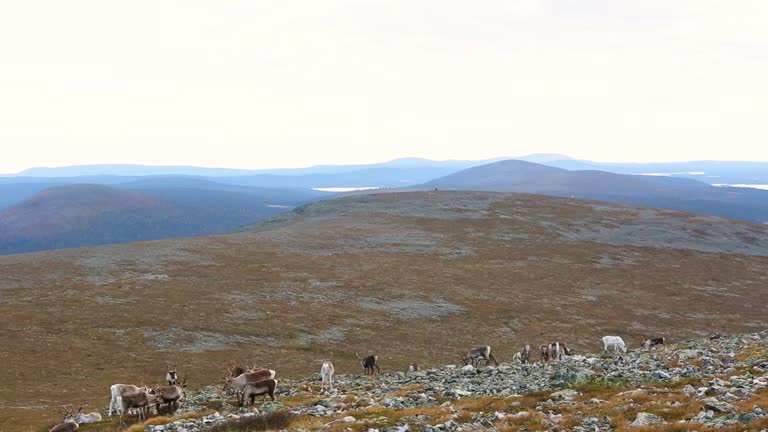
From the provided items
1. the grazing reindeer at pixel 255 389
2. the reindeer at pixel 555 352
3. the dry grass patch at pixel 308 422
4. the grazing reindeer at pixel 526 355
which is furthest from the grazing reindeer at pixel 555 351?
the dry grass patch at pixel 308 422

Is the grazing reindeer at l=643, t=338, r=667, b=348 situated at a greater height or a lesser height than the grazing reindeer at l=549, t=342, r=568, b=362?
lesser

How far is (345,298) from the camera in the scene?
204 ft

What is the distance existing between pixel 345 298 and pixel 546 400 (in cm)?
4289

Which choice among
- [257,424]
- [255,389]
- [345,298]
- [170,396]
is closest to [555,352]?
[255,389]

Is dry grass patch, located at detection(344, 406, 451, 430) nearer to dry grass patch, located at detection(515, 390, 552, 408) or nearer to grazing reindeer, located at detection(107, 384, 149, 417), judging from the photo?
dry grass patch, located at detection(515, 390, 552, 408)

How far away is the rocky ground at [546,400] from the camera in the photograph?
637 inches

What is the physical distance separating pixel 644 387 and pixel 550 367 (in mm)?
8127

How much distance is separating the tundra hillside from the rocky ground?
11648mm

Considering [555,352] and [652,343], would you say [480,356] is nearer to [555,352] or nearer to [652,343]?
[555,352]

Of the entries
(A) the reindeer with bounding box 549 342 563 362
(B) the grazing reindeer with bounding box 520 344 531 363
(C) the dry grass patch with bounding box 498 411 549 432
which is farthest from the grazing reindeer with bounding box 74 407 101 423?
(A) the reindeer with bounding box 549 342 563 362

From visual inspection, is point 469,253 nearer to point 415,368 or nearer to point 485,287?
point 485,287

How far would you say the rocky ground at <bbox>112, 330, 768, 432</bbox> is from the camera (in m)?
16.2

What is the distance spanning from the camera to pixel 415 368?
121 ft

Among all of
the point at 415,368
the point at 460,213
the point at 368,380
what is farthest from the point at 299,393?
the point at 460,213
